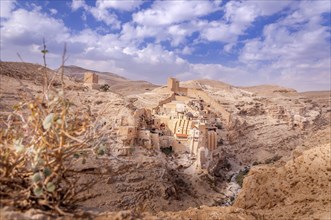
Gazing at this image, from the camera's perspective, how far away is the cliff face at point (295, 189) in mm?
5015

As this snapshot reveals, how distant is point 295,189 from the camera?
18.6 feet

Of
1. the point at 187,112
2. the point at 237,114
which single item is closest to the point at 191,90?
the point at 237,114

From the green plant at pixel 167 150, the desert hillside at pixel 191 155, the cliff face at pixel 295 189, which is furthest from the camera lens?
the green plant at pixel 167 150

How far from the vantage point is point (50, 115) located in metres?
3.62

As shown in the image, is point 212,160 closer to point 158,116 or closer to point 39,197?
point 158,116

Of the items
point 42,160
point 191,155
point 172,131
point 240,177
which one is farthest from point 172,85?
point 42,160

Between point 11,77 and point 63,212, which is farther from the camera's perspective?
point 11,77

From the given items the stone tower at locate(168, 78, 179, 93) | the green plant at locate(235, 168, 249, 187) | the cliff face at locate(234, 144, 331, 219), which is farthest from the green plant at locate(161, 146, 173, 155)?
the cliff face at locate(234, 144, 331, 219)

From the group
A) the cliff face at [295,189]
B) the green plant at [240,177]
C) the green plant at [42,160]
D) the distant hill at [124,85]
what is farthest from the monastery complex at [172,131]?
the distant hill at [124,85]

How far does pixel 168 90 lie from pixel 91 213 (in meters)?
33.4

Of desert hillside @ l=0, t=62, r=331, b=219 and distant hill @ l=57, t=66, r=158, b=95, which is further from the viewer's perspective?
distant hill @ l=57, t=66, r=158, b=95

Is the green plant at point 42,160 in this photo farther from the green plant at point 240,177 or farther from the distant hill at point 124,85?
the distant hill at point 124,85

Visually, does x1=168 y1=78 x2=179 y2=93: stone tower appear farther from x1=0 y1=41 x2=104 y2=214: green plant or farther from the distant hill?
x1=0 y1=41 x2=104 y2=214: green plant

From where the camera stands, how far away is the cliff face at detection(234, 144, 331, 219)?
5.01m
